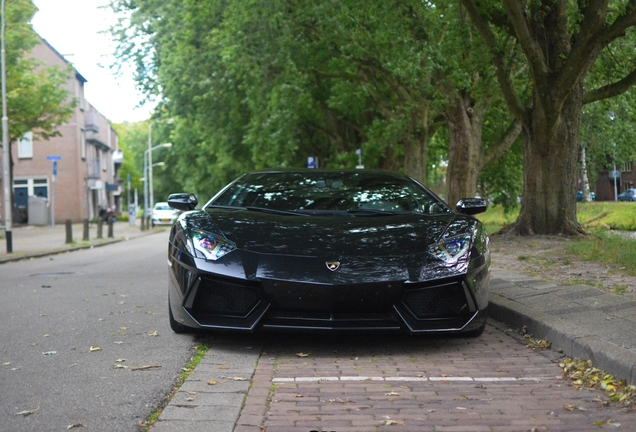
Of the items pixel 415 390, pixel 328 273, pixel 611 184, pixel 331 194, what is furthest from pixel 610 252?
pixel 611 184

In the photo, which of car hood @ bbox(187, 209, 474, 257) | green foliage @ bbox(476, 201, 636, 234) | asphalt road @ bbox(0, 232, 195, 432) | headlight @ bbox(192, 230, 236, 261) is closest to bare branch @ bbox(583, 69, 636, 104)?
green foliage @ bbox(476, 201, 636, 234)

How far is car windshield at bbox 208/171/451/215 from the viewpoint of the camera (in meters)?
6.73

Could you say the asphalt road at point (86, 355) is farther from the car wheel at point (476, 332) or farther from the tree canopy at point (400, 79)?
the tree canopy at point (400, 79)

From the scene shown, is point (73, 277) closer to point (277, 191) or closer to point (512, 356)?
point (277, 191)

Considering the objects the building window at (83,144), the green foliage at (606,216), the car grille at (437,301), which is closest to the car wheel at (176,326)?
the car grille at (437,301)

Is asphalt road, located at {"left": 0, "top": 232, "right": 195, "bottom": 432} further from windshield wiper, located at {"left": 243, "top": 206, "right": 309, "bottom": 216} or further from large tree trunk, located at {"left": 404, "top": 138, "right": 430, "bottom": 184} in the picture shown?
large tree trunk, located at {"left": 404, "top": 138, "right": 430, "bottom": 184}

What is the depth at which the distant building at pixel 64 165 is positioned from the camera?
54500 mm

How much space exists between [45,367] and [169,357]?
77 centimetres

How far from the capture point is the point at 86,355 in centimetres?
580

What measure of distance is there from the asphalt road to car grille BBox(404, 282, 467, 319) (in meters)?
1.53

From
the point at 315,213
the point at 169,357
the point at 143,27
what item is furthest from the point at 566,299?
the point at 143,27

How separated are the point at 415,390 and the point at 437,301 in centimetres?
113

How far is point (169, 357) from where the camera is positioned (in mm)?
5617

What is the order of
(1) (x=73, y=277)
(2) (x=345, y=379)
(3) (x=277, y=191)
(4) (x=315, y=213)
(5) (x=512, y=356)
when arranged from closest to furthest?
(2) (x=345, y=379), (5) (x=512, y=356), (4) (x=315, y=213), (3) (x=277, y=191), (1) (x=73, y=277)
